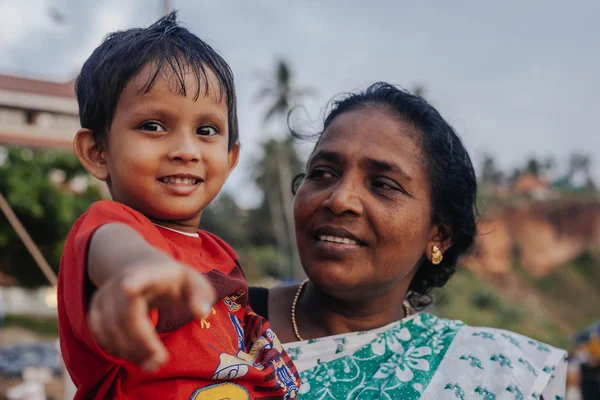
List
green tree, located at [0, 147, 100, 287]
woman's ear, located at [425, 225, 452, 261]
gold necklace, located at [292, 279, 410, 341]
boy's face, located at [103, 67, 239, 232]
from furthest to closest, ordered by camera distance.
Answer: green tree, located at [0, 147, 100, 287]
woman's ear, located at [425, 225, 452, 261]
gold necklace, located at [292, 279, 410, 341]
boy's face, located at [103, 67, 239, 232]

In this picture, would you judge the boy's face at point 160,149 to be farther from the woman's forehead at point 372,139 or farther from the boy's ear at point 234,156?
the woman's forehead at point 372,139

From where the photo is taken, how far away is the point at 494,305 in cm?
2761

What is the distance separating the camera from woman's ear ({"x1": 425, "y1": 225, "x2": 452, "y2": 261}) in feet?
7.64

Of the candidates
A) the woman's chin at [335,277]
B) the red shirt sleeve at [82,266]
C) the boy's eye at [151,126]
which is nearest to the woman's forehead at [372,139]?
the woman's chin at [335,277]

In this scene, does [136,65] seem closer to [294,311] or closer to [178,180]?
[178,180]

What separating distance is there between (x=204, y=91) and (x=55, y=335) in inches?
825

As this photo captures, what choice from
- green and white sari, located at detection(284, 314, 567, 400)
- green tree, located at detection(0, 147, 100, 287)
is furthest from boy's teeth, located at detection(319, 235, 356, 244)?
green tree, located at detection(0, 147, 100, 287)

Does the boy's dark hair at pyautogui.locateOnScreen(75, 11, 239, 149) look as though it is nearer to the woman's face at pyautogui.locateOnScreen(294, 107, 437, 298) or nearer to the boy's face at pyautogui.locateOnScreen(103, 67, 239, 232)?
the boy's face at pyautogui.locateOnScreen(103, 67, 239, 232)

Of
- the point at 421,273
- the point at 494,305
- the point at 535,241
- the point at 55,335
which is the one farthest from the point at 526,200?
the point at 421,273

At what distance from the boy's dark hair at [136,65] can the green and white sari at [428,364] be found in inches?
38.5

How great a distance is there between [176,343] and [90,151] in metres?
0.53

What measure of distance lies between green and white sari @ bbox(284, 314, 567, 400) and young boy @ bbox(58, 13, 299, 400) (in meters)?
0.41

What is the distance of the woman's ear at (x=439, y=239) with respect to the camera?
233cm

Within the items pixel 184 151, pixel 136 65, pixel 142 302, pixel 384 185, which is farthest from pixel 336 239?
pixel 142 302
